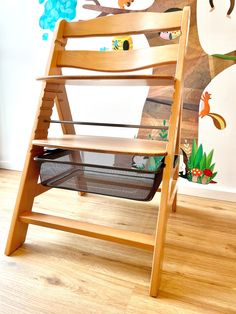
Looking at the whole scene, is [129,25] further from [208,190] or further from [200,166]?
[208,190]

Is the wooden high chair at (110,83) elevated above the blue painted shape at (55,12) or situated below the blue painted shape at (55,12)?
below

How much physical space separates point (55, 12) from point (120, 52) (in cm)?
61

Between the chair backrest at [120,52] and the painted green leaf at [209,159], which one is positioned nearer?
the chair backrest at [120,52]

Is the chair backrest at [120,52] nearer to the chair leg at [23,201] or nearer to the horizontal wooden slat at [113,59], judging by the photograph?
the horizontal wooden slat at [113,59]

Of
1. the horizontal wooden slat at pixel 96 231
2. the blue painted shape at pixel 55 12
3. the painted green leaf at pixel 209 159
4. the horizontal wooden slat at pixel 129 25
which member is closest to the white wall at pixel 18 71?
the blue painted shape at pixel 55 12

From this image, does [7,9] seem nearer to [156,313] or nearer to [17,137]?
[17,137]

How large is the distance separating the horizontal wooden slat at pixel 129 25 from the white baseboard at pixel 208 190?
2.26 ft

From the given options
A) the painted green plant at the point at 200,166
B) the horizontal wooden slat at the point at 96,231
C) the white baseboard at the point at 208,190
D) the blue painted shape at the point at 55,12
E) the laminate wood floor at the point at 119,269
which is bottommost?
the laminate wood floor at the point at 119,269

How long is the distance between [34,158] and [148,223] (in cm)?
47

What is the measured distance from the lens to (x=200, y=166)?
3.70 feet

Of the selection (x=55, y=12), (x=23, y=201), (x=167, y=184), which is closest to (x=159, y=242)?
(x=167, y=184)

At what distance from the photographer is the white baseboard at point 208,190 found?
1.11 m

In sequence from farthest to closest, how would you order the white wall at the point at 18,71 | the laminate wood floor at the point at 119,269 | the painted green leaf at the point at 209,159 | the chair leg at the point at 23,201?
the white wall at the point at 18,71 < the painted green leaf at the point at 209,159 < the chair leg at the point at 23,201 < the laminate wood floor at the point at 119,269

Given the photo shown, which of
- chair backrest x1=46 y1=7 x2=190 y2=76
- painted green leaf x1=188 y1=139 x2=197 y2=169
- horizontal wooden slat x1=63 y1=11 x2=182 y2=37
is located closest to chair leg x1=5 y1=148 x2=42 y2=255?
chair backrest x1=46 y1=7 x2=190 y2=76
